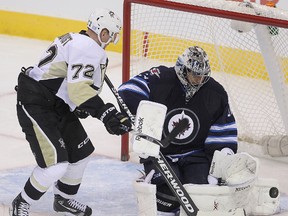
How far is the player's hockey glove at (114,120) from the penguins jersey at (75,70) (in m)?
0.04

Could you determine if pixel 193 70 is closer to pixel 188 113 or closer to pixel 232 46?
pixel 188 113

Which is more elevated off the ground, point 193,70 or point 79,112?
point 193,70

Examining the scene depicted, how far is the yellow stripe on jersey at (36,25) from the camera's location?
6836 millimetres

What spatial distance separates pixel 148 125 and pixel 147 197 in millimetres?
280

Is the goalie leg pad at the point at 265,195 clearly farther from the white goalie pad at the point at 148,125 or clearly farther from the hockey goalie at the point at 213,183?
the white goalie pad at the point at 148,125

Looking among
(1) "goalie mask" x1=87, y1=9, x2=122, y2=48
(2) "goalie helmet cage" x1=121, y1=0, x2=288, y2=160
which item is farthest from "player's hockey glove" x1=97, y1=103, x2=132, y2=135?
(2) "goalie helmet cage" x1=121, y1=0, x2=288, y2=160

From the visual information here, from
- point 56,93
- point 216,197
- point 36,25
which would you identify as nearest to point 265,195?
point 216,197

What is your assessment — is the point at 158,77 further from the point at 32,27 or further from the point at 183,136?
the point at 32,27

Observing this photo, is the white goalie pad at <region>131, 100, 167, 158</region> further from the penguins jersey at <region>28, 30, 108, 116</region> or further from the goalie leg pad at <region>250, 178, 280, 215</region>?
the goalie leg pad at <region>250, 178, 280, 215</region>

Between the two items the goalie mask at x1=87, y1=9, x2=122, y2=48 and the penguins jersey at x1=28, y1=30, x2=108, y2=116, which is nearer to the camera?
the penguins jersey at x1=28, y1=30, x2=108, y2=116

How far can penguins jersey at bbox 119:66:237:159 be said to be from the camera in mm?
3590

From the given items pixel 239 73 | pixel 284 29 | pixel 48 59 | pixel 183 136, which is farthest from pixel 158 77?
pixel 239 73

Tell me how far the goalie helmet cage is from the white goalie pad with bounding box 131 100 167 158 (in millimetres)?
970

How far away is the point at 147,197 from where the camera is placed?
10.5 ft
